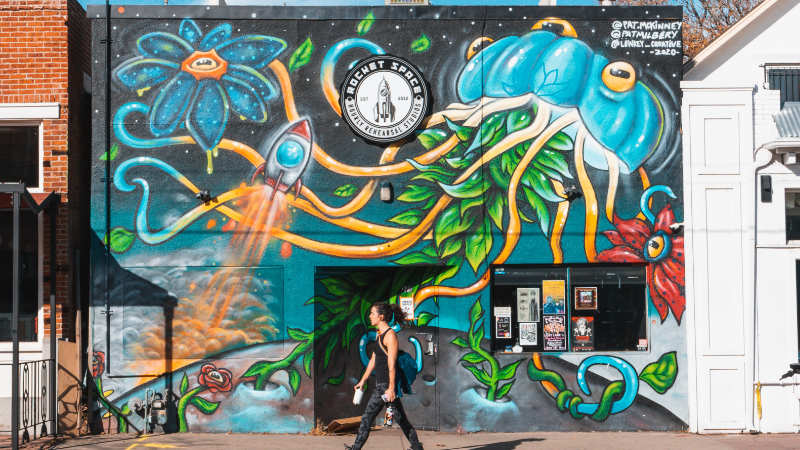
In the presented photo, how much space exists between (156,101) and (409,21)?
11.8 ft

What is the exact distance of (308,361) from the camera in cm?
1118

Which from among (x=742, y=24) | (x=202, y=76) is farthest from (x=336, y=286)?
(x=742, y=24)

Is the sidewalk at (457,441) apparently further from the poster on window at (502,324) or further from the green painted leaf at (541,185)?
the green painted leaf at (541,185)

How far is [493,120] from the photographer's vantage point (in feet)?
37.4

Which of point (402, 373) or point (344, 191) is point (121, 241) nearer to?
point (344, 191)

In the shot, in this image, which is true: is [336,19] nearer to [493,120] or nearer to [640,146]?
[493,120]

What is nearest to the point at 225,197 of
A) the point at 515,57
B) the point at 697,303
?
the point at 515,57

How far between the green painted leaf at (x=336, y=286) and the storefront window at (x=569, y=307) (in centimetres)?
203

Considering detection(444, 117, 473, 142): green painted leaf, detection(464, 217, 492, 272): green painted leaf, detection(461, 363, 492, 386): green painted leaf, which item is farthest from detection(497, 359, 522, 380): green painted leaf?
detection(444, 117, 473, 142): green painted leaf

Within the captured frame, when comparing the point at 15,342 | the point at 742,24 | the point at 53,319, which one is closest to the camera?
the point at 15,342

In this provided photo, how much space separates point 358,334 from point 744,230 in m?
5.45

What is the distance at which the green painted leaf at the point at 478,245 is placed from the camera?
11.3 meters

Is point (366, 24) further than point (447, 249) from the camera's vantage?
Yes

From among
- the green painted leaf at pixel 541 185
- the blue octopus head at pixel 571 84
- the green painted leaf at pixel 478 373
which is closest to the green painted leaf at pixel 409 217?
the green painted leaf at pixel 541 185
